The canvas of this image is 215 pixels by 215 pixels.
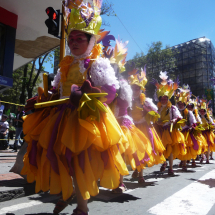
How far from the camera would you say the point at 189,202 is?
10.8ft

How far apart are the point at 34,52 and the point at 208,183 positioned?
10588 millimetres

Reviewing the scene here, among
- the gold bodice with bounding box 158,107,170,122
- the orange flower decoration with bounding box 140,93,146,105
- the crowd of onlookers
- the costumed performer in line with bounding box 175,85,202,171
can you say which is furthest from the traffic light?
the crowd of onlookers

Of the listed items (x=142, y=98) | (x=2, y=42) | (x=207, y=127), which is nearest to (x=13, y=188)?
(x=142, y=98)

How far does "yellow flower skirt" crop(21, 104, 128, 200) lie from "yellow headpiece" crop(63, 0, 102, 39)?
3.09ft

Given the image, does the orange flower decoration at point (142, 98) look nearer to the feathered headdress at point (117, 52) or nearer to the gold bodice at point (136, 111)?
the gold bodice at point (136, 111)

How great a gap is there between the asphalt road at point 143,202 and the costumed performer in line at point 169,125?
4.42ft

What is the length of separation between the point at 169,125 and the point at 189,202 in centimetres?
270

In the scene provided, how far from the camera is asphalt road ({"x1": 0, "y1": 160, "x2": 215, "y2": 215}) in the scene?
2854mm

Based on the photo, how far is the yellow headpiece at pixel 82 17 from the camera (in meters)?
2.65

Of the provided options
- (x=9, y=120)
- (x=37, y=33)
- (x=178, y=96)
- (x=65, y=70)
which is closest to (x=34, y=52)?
(x=37, y=33)

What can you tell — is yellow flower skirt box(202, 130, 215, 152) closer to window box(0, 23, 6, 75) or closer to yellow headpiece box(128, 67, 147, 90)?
yellow headpiece box(128, 67, 147, 90)

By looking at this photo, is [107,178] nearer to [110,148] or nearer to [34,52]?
[110,148]

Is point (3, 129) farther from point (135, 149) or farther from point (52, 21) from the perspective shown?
point (135, 149)

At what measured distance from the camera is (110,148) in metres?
2.31
